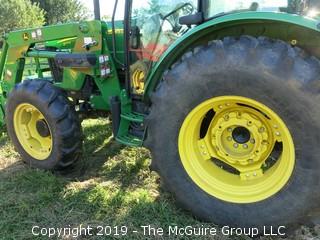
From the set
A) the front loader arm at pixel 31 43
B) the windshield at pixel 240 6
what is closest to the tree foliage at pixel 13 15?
the front loader arm at pixel 31 43

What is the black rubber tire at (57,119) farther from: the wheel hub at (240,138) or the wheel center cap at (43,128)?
the wheel hub at (240,138)

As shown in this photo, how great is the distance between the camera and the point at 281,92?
236cm

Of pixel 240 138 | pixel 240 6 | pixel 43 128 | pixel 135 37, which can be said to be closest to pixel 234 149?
pixel 240 138

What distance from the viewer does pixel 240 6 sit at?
118 inches

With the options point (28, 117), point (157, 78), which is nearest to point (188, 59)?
point (157, 78)

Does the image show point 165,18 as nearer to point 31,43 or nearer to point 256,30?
point 256,30

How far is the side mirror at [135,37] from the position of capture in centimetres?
341

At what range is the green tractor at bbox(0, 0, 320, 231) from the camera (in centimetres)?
239

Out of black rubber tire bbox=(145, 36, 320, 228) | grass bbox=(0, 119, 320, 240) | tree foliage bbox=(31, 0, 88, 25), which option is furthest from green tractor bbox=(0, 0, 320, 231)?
tree foliage bbox=(31, 0, 88, 25)

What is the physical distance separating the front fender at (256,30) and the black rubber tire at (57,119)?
1149 mm

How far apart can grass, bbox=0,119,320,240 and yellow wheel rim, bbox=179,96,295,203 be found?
0.35 meters

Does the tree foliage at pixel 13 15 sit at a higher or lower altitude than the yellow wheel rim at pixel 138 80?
lower

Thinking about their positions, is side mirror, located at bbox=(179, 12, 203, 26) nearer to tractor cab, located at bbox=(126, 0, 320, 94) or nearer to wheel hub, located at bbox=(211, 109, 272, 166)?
tractor cab, located at bbox=(126, 0, 320, 94)

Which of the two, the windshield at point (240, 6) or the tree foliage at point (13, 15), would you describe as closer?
the windshield at point (240, 6)
